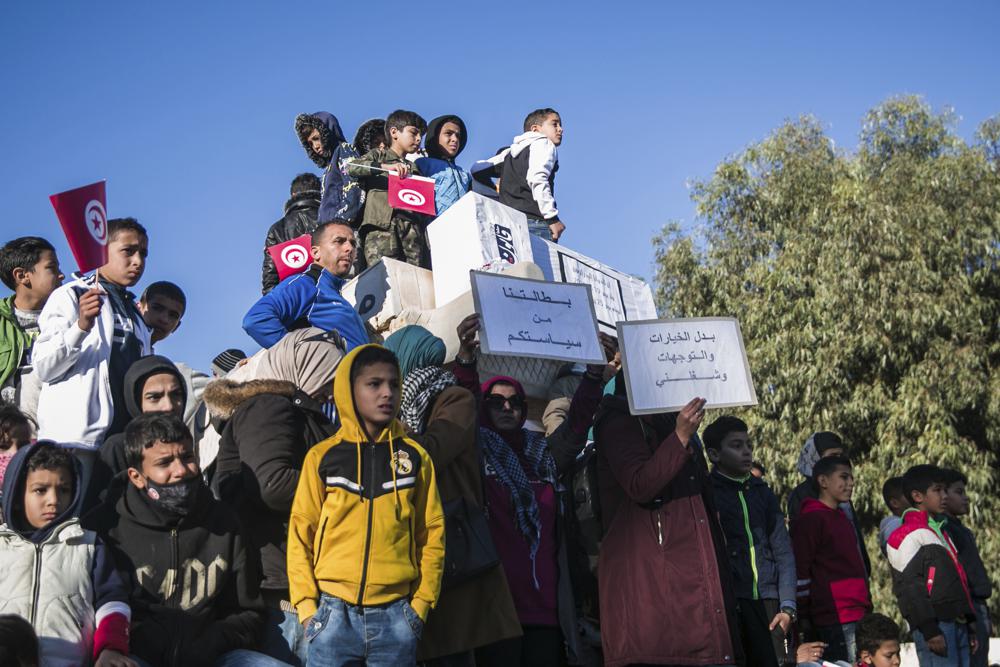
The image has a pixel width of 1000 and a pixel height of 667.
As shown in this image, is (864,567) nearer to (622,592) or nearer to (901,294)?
(622,592)

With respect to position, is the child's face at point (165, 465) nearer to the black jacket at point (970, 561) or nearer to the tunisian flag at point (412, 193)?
the black jacket at point (970, 561)

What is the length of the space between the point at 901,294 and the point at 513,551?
10.8 metres

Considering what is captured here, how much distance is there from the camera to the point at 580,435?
536 cm

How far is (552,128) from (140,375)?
6.23 m

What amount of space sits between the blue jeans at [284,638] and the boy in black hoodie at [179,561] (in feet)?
0.23

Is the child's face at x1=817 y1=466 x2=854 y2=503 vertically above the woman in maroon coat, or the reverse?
the child's face at x1=817 y1=466 x2=854 y2=503

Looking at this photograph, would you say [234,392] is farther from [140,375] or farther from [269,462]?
[140,375]

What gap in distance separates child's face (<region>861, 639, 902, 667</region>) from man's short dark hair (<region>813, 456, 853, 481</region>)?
1.03m

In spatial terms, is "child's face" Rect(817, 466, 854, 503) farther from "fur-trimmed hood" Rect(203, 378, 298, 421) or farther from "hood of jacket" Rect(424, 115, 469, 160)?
"hood of jacket" Rect(424, 115, 469, 160)

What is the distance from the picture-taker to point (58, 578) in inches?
149

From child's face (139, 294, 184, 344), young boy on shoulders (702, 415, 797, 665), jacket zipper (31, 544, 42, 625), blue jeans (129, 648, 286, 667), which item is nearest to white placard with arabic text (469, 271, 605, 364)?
young boy on shoulders (702, 415, 797, 665)

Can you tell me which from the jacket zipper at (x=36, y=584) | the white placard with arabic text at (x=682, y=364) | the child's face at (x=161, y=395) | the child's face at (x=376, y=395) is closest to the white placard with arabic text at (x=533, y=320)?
the white placard with arabic text at (x=682, y=364)

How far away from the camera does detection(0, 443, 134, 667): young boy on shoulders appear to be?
369 cm

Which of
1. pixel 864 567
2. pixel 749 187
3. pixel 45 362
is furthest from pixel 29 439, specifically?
pixel 749 187
